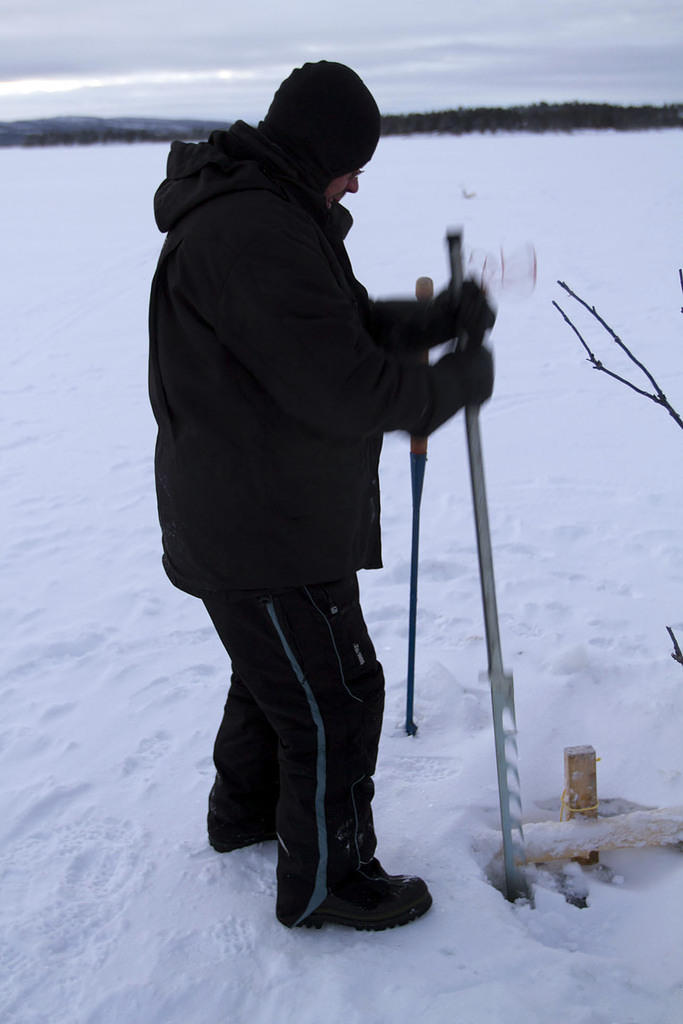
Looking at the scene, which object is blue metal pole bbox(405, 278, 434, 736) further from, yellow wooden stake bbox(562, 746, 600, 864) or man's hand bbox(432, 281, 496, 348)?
man's hand bbox(432, 281, 496, 348)

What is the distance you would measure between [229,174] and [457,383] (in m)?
0.60

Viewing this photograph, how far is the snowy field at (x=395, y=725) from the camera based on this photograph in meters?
2.06

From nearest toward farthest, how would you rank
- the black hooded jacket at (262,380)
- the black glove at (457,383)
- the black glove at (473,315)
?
the black hooded jacket at (262,380) → the black glove at (457,383) → the black glove at (473,315)

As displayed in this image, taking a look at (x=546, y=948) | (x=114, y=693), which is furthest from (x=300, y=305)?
(x=114, y=693)

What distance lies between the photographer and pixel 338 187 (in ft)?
6.69

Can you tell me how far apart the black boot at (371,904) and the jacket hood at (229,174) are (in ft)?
4.89

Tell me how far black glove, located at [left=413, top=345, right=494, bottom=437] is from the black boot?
3.49ft

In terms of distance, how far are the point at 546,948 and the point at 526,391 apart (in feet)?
16.8

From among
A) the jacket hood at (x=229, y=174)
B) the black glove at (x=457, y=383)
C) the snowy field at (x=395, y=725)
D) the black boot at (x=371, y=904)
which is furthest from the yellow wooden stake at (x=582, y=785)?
the jacket hood at (x=229, y=174)

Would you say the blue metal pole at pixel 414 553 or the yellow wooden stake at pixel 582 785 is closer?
the yellow wooden stake at pixel 582 785

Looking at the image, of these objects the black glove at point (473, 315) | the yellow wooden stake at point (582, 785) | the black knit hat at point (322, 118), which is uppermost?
the black knit hat at point (322, 118)

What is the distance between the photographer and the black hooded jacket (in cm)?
176

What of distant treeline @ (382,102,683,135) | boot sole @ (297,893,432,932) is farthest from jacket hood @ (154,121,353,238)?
distant treeline @ (382,102,683,135)

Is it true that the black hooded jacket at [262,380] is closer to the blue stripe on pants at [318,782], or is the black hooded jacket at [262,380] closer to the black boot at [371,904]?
the blue stripe on pants at [318,782]
